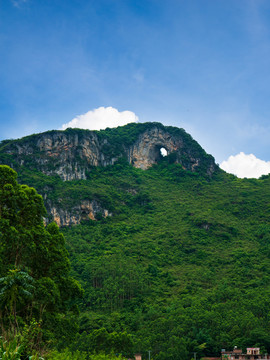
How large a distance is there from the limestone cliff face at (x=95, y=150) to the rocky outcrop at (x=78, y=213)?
1190 cm

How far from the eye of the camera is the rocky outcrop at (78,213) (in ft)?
232

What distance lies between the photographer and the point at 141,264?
55219 millimetres

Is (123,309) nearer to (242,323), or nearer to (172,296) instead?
(172,296)

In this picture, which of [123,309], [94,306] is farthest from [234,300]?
[94,306]

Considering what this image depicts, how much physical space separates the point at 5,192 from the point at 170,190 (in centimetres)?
7706

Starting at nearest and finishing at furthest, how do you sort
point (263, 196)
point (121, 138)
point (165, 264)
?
point (165, 264), point (263, 196), point (121, 138)

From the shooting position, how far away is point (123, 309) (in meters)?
44.2

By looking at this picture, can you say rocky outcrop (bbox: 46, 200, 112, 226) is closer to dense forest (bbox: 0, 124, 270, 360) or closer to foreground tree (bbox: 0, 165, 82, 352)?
dense forest (bbox: 0, 124, 270, 360)

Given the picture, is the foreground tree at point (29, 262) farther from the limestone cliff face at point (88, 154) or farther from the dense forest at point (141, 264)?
the limestone cliff face at point (88, 154)

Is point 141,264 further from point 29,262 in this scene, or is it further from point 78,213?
point 29,262


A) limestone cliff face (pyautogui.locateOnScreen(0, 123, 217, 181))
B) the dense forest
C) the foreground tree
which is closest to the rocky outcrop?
the dense forest

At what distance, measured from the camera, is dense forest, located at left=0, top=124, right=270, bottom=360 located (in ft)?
50.1

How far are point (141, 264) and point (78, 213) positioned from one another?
22440 millimetres

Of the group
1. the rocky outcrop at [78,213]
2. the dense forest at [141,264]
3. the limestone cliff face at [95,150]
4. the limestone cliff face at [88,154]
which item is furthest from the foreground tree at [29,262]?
the limestone cliff face at [95,150]
